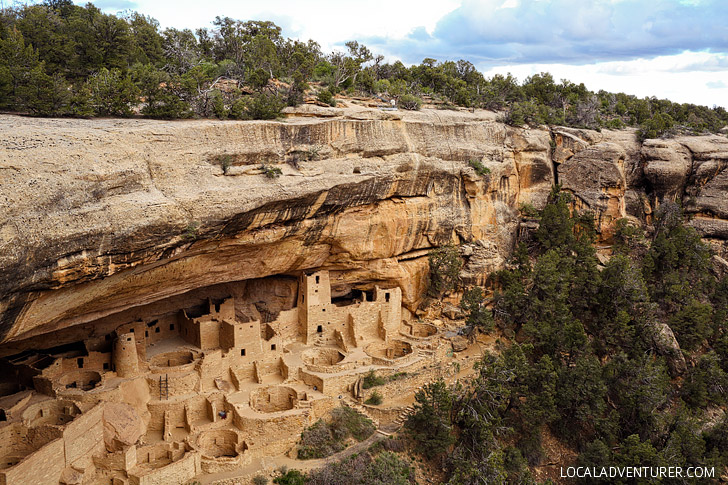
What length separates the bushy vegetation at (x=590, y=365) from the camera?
22641 millimetres

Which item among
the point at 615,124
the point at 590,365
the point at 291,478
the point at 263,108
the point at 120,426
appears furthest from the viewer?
the point at 615,124

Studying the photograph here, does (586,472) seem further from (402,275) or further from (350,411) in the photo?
(402,275)

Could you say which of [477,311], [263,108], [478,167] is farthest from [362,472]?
[478,167]

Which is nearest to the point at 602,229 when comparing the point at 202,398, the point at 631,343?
the point at 631,343

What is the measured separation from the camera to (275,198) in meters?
20.2

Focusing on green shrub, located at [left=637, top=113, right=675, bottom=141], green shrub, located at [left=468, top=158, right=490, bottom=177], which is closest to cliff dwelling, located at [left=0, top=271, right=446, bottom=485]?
green shrub, located at [left=468, top=158, right=490, bottom=177]

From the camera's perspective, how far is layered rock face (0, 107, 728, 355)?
49.2 feet

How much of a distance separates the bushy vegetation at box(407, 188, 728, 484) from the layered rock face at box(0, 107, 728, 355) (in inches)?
106

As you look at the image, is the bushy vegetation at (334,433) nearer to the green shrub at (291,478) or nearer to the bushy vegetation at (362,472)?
the bushy vegetation at (362,472)

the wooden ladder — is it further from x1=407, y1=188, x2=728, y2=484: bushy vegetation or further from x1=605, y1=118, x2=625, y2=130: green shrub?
x1=605, y1=118, x2=625, y2=130: green shrub

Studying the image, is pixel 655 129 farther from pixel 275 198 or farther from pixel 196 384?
pixel 196 384

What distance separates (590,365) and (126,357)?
19.4 metres

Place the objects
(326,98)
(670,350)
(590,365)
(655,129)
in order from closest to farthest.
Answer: (590,365) → (326,98) → (670,350) → (655,129)

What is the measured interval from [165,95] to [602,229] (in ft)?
91.4
